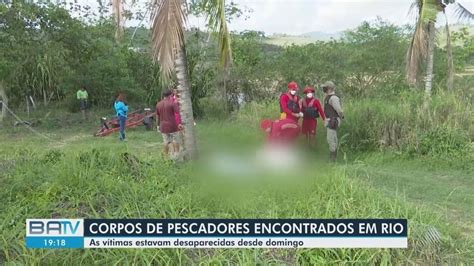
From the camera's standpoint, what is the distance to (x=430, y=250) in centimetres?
438

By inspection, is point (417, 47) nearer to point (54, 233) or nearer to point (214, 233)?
point (214, 233)

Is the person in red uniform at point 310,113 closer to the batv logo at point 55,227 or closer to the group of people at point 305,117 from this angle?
the group of people at point 305,117

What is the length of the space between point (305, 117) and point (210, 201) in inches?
160

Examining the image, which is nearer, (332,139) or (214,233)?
(214,233)

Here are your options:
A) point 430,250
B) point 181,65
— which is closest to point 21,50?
point 181,65

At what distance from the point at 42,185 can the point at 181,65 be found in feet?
10.8

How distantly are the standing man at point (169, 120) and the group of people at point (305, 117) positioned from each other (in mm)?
1848

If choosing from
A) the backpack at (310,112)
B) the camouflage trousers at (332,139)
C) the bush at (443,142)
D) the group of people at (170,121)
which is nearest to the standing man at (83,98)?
the group of people at (170,121)

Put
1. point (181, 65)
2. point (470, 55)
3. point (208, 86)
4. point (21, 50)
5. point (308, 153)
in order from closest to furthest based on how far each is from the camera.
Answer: point (308, 153) → point (181, 65) → point (21, 50) → point (208, 86) → point (470, 55)

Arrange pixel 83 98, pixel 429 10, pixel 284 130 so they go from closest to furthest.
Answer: pixel 284 130, pixel 429 10, pixel 83 98

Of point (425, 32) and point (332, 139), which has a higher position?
point (425, 32)

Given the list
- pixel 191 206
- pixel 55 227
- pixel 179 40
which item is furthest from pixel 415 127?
pixel 55 227

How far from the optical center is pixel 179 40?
7172 millimetres

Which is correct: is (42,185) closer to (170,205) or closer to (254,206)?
(170,205)
